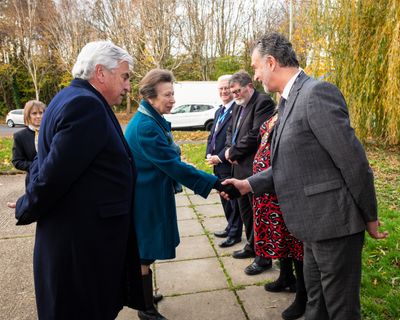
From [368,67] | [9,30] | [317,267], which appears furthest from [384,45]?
[9,30]

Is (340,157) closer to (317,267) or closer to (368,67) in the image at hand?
(317,267)

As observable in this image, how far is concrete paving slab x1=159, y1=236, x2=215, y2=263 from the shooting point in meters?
4.09

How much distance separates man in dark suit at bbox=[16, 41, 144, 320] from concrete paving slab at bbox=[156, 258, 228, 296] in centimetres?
144

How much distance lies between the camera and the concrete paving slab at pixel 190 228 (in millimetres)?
4782

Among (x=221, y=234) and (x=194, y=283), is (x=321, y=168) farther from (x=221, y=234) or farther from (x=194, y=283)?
(x=221, y=234)

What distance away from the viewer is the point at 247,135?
12.3 feet

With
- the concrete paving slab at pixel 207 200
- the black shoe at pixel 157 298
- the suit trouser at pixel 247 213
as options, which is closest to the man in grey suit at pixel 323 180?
the black shoe at pixel 157 298

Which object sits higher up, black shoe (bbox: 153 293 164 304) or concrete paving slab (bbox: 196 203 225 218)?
black shoe (bbox: 153 293 164 304)

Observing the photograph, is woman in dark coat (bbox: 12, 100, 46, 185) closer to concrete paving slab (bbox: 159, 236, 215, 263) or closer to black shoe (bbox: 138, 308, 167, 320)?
concrete paving slab (bbox: 159, 236, 215, 263)

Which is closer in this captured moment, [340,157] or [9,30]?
[340,157]

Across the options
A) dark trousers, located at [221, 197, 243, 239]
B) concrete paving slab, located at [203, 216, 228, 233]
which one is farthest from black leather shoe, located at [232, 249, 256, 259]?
concrete paving slab, located at [203, 216, 228, 233]

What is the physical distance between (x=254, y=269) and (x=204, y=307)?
0.76 meters

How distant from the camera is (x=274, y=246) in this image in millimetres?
3025

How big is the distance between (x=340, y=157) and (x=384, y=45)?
7.24 meters
